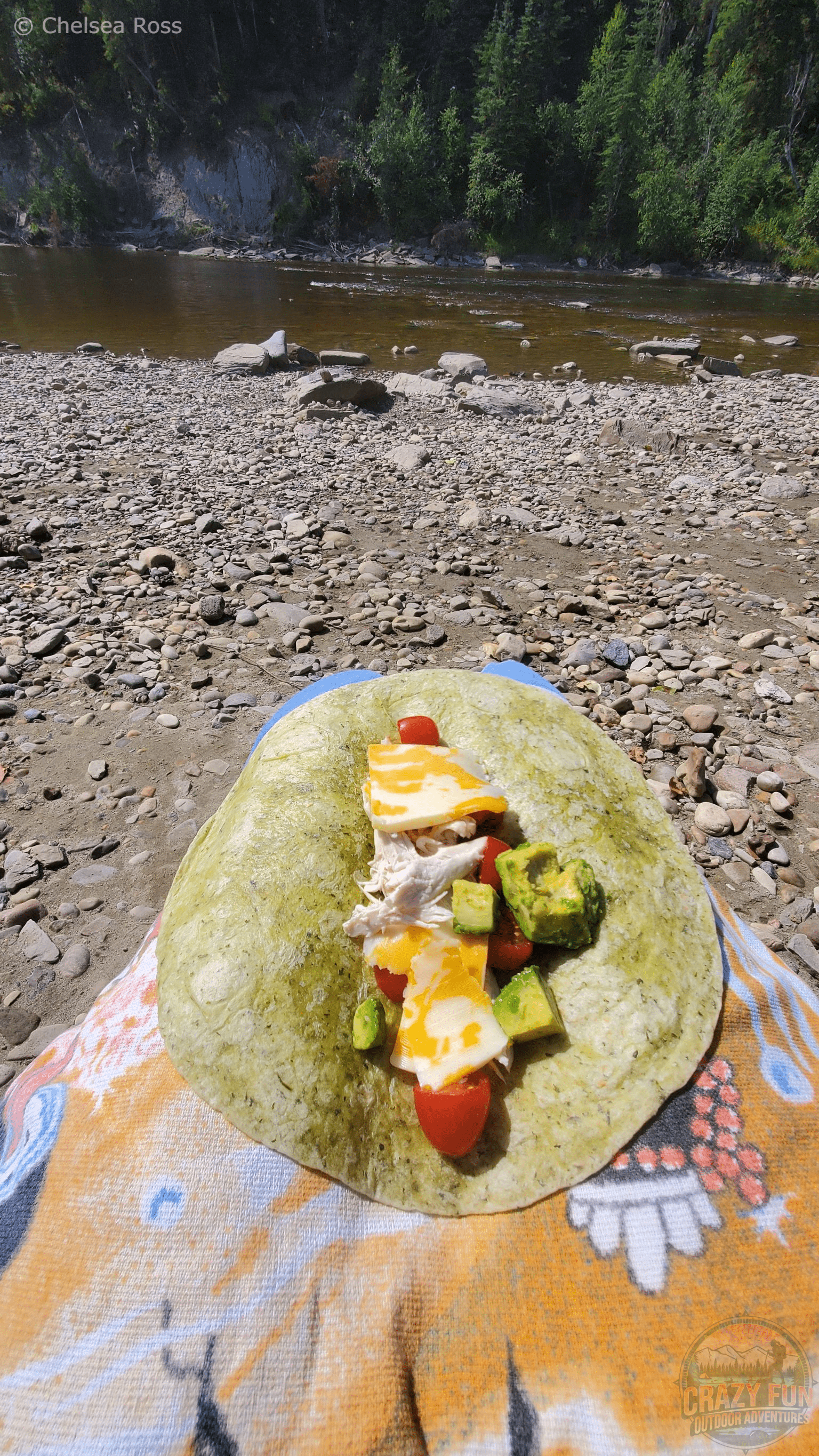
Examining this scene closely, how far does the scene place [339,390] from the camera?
452 inches

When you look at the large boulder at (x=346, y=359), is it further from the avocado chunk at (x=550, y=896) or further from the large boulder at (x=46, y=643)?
the avocado chunk at (x=550, y=896)

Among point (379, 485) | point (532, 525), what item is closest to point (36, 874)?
point (532, 525)

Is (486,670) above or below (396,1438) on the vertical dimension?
above

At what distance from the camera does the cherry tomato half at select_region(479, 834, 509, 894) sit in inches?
76.1

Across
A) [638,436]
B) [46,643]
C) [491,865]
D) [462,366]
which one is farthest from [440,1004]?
[462,366]

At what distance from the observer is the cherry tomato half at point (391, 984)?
1.85 metres

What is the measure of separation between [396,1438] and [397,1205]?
0.38 meters

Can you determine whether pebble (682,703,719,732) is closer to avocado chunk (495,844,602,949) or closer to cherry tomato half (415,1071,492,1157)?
avocado chunk (495,844,602,949)

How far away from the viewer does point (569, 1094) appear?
166 centimetres

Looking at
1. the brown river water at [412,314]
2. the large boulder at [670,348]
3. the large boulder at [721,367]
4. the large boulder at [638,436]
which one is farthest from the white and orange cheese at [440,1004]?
the large boulder at [670,348]

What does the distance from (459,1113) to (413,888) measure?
1.79ft

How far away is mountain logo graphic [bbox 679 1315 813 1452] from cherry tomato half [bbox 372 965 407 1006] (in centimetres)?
92

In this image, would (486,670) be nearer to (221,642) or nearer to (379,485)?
(221,642)

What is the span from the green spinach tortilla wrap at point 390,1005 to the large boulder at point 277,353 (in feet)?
49.8
